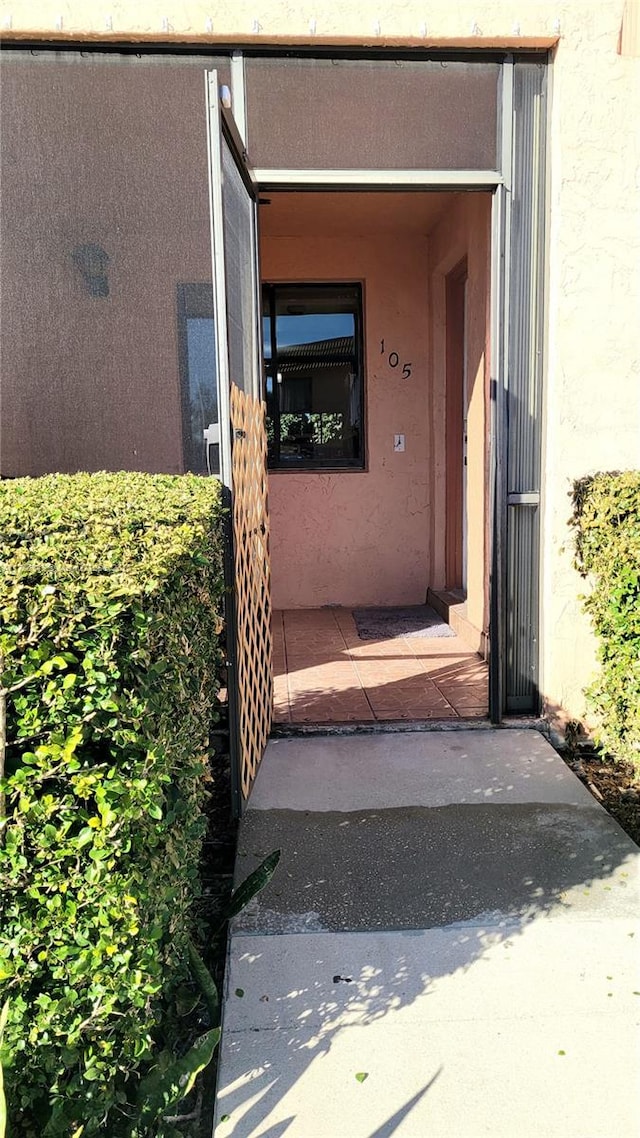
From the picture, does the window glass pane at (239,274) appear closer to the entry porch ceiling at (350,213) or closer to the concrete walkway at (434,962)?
the concrete walkway at (434,962)

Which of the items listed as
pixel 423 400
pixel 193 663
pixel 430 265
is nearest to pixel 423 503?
pixel 423 400

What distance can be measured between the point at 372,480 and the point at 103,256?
12.0ft

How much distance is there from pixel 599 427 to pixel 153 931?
126 inches

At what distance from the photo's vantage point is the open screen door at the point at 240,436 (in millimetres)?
2740

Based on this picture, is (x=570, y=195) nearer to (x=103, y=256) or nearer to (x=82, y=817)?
(x=103, y=256)

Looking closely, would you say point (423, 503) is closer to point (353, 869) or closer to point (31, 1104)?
point (353, 869)

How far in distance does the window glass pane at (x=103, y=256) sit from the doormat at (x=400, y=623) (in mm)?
2756


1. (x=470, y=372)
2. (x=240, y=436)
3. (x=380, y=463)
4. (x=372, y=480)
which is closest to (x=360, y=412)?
(x=380, y=463)

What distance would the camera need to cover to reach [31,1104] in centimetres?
160

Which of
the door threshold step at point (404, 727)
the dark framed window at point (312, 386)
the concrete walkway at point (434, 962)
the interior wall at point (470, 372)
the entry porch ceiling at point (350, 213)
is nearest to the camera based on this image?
the concrete walkway at point (434, 962)

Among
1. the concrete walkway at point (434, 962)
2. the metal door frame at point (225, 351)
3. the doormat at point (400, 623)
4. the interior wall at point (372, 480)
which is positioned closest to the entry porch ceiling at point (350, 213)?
the interior wall at point (372, 480)

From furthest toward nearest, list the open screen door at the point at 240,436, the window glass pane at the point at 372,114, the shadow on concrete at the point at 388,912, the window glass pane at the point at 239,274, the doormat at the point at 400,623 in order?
the doormat at the point at 400,623 → the window glass pane at the point at 372,114 → the window glass pane at the point at 239,274 → the open screen door at the point at 240,436 → the shadow on concrete at the point at 388,912

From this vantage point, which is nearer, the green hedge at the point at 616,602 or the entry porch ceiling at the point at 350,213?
the green hedge at the point at 616,602

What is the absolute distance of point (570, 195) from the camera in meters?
3.76
